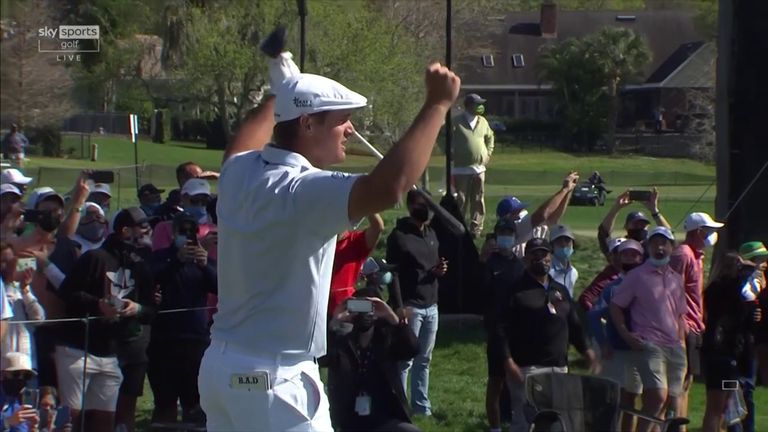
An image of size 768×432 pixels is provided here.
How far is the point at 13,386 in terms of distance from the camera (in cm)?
817

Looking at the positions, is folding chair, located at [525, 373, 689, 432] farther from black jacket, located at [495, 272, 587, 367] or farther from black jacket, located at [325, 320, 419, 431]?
black jacket, located at [495, 272, 587, 367]

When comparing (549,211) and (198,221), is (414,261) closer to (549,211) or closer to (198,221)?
(549,211)

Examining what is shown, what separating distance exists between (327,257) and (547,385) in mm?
4169

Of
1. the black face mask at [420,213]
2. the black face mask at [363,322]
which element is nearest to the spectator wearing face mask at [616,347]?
the black face mask at [420,213]

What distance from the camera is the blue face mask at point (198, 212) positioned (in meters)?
10.0

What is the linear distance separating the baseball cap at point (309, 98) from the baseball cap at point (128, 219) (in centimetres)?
538

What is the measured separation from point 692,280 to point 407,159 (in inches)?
304

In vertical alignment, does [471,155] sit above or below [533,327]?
above

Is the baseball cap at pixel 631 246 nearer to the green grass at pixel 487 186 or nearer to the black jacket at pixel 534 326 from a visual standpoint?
the black jacket at pixel 534 326

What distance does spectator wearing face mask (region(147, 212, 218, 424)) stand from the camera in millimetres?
9242

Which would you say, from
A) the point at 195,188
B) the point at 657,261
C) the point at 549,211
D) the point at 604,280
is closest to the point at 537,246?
the point at 657,261

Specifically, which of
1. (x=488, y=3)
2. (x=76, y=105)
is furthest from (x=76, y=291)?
(x=488, y=3)

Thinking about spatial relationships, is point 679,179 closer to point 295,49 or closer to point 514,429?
point 295,49

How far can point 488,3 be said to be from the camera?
24703 mm
